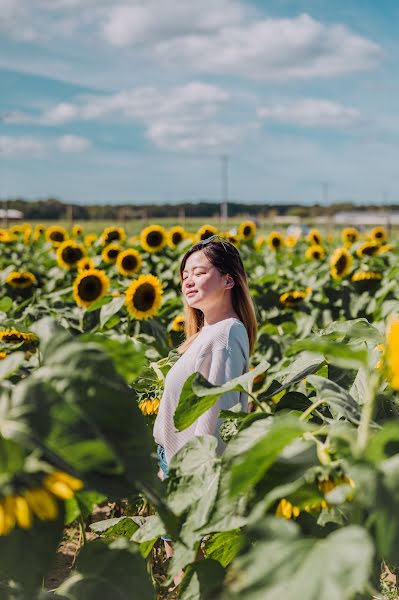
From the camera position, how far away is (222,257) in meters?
3.19

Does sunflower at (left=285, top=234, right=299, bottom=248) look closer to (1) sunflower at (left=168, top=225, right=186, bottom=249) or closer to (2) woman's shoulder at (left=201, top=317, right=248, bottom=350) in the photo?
(1) sunflower at (left=168, top=225, right=186, bottom=249)

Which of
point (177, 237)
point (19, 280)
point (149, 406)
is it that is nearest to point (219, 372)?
point (149, 406)

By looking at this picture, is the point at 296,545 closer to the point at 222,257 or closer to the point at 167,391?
the point at 167,391

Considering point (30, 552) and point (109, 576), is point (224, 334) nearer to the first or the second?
point (109, 576)

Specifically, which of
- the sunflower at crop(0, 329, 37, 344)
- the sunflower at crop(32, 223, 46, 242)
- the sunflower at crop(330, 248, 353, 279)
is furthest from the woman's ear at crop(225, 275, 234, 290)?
the sunflower at crop(32, 223, 46, 242)

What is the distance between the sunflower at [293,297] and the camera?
7154 mm

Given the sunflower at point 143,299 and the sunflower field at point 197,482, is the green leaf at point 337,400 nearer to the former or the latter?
the sunflower field at point 197,482

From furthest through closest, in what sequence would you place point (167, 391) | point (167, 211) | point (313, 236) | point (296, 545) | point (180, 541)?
point (167, 211) < point (313, 236) < point (167, 391) < point (180, 541) < point (296, 545)

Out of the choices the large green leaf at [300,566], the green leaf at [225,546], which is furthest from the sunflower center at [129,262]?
the large green leaf at [300,566]

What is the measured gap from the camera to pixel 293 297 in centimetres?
719

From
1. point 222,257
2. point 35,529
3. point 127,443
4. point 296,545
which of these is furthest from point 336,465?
point 222,257

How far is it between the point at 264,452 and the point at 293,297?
6.17m

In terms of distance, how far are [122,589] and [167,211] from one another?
1239 inches

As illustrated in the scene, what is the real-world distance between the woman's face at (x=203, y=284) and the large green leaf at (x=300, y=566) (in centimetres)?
212
